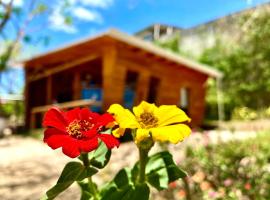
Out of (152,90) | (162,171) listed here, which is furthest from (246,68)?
(162,171)

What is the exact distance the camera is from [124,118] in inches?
45.1

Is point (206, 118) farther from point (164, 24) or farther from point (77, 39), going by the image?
point (164, 24)

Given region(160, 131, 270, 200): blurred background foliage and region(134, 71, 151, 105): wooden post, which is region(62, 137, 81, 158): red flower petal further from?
region(134, 71, 151, 105): wooden post

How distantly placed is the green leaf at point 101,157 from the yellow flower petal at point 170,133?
205 millimetres

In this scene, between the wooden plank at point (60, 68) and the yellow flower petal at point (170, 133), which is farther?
the wooden plank at point (60, 68)

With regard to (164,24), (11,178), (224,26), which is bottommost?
(11,178)

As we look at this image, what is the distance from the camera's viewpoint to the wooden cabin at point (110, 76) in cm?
1184

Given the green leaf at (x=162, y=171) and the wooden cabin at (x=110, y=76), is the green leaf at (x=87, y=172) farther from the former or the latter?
the wooden cabin at (x=110, y=76)

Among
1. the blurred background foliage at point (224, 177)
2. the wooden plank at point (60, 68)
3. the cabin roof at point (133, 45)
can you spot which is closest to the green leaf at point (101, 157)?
the blurred background foliage at point (224, 177)

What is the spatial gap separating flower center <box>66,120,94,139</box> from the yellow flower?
0.08 m

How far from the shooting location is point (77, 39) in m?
12.4

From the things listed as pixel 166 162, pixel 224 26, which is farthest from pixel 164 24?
pixel 166 162

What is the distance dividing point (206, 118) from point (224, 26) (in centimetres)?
615

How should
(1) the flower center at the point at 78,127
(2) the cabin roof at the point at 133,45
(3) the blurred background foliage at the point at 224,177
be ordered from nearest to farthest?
(1) the flower center at the point at 78,127, (3) the blurred background foliage at the point at 224,177, (2) the cabin roof at the point at 133,45
